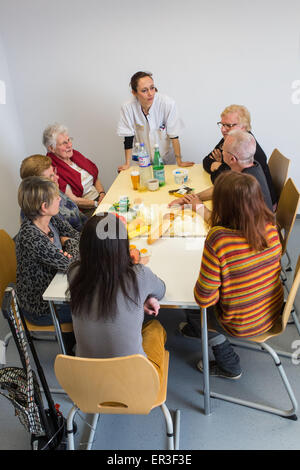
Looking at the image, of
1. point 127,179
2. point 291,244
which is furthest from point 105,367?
point 291,244

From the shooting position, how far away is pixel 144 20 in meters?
3.01

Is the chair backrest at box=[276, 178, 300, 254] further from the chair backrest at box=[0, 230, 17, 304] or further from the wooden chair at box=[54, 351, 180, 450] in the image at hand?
the chair backrest at box=[0, 230, 17, 304]

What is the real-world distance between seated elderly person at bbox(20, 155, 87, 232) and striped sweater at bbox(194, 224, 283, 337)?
1139 mm

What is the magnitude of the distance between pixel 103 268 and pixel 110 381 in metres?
0.38

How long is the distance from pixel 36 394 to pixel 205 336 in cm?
77

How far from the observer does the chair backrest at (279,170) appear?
239cm

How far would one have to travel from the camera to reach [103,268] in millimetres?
1271

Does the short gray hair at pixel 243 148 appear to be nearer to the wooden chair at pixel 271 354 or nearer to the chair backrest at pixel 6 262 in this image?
the wooden chair at pixel 271 354

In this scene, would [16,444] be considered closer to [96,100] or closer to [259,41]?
[96,100]

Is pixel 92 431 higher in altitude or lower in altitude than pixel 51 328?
lower

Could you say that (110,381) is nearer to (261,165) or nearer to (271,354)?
(271,354)

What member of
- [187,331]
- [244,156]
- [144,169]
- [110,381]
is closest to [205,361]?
[187,331]

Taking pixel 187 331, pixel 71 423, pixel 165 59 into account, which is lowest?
pixel 187 331

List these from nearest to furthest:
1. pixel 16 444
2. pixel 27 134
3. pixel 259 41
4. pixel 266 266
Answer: pixel 266 266 → pixel 16 444 → pixel 259 41 → pixel 27 134
